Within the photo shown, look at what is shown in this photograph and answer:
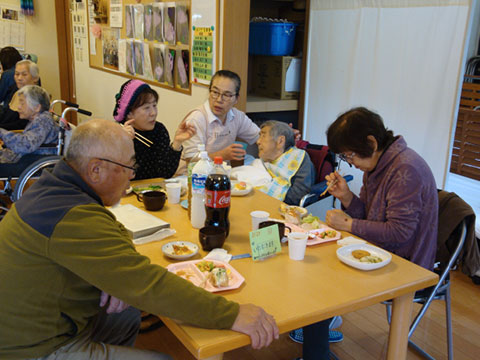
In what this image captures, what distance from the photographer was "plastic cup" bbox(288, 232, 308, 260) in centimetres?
146

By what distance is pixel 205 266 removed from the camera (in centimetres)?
137

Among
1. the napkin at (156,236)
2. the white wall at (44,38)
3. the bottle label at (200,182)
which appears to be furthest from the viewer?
the white wall at (44,38)

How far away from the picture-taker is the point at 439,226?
71.0 inches

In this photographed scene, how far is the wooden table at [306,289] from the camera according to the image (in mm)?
1099

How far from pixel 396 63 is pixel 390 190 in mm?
1424

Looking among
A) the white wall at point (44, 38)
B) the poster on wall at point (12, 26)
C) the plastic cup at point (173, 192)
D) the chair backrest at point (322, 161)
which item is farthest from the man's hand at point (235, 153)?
the poster on wall at point (12, 26)

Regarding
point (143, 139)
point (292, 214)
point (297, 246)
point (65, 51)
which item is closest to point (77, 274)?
point (297, 246)

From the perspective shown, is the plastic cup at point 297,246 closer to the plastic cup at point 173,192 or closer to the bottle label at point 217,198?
the bottle label at point 217,198

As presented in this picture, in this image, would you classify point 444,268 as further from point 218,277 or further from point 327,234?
point 218,277

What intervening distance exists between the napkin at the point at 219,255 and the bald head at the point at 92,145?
1.49ft

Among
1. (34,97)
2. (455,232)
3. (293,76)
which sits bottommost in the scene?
(455,232)

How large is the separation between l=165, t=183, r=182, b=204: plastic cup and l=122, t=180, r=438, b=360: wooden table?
1.09ft

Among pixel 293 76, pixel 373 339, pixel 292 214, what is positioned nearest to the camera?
pixel 292 214

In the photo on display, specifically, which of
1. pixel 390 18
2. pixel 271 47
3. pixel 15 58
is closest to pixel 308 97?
pixel 271 47
